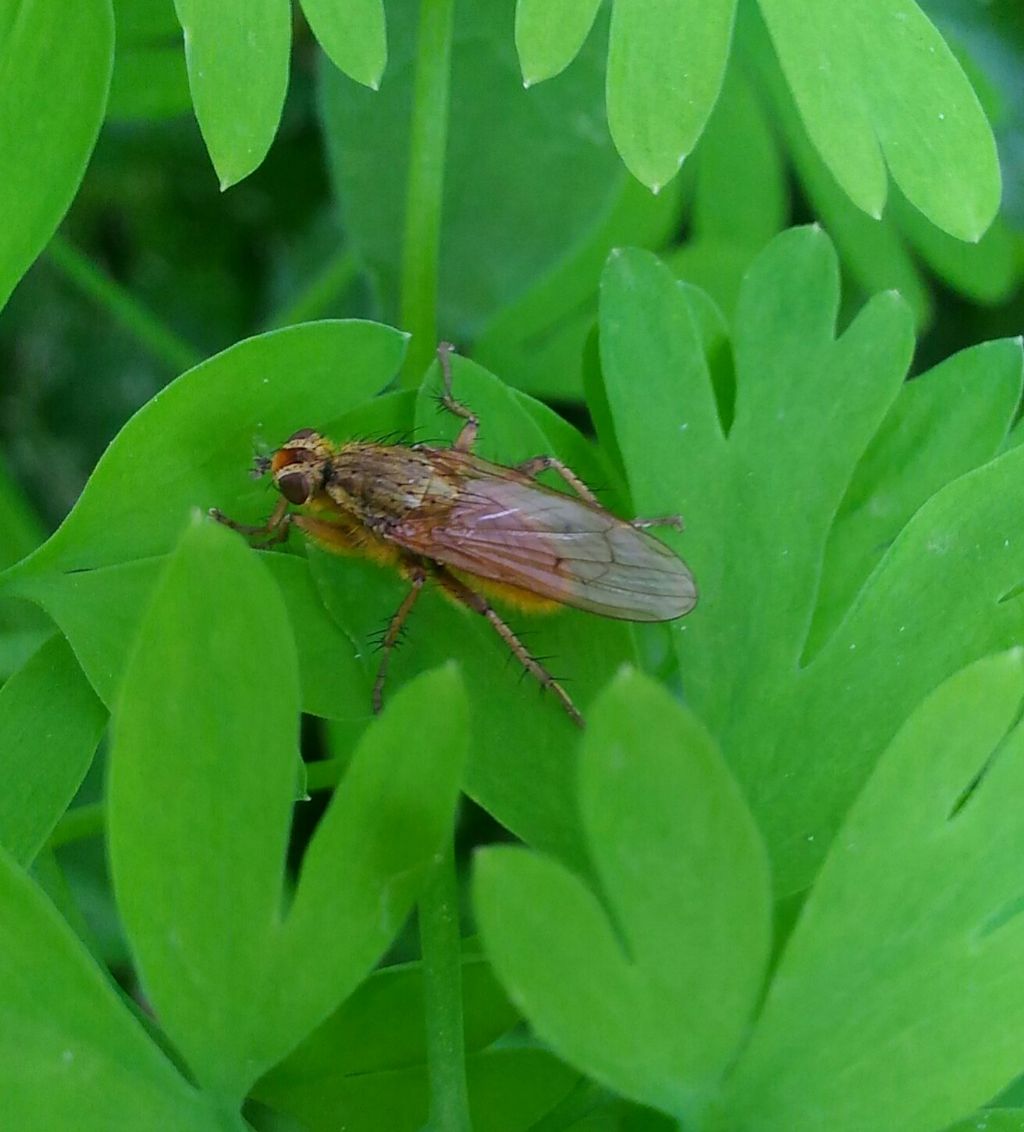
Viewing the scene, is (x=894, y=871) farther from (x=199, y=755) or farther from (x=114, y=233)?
(x=114, y=233)

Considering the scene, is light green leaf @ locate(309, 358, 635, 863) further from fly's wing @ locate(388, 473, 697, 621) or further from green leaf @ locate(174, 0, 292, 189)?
green leaf @ locate(174, 0, 292, 189)

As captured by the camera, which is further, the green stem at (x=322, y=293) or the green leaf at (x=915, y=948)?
the green stem at (x=322, y=293)

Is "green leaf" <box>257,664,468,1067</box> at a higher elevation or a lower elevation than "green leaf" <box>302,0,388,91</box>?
lower

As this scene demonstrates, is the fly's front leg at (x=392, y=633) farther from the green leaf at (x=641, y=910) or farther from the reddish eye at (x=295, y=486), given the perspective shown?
the green leaf at (x=641, y=910)

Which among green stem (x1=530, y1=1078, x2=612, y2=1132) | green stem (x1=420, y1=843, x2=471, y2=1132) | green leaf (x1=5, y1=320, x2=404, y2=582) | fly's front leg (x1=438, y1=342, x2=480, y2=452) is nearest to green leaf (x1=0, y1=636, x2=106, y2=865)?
green leaf (x1=5, y1=320, x2=404, y2=582)

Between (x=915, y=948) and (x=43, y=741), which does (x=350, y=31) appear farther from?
(x=915, y=948)

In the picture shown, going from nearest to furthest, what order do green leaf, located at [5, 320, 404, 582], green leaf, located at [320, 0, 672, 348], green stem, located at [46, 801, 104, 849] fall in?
green leaf, located at [5, 320, 404, 582] → green stem, located at [46, 801, 104, 849] → green leaf, located at [320, 0, 672, 348]

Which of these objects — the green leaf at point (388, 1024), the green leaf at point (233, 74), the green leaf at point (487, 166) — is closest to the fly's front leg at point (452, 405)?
the green leaf at point (233, 74)
